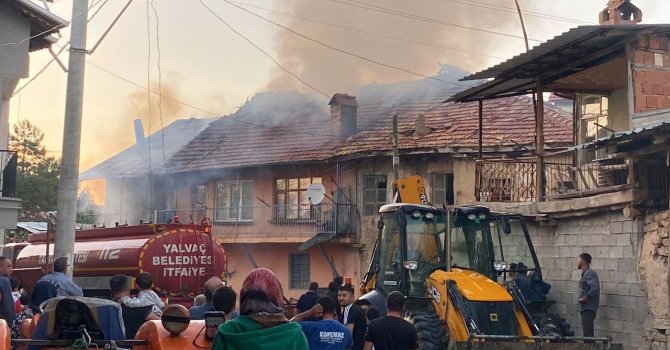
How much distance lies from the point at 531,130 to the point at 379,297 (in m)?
17.5

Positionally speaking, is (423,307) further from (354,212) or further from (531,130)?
(354,212)

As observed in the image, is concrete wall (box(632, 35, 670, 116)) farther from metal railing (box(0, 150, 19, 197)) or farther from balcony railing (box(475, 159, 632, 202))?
metal railing (box(0, 150, 19, 197))

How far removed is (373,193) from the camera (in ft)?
104

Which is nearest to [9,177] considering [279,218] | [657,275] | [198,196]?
[657,275]

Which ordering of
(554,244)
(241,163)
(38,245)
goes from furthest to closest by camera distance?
(241,163) → (38,245) → (554,244)

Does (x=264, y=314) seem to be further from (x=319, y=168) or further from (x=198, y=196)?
(x=198, y=196)

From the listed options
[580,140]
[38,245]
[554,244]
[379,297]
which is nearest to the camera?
[379,297]

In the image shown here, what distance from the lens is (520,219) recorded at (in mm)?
14219

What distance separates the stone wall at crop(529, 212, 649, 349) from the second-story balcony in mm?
14341

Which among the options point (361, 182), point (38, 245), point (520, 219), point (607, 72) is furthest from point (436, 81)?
point (520, 219)

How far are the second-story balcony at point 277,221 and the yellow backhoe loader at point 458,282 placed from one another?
17218mm

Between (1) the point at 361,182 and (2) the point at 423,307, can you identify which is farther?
(1) the point at 361,182

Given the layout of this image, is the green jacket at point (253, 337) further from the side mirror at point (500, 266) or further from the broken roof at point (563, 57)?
the broken roof at point (563, 57)

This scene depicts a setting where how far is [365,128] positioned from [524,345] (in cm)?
2329
